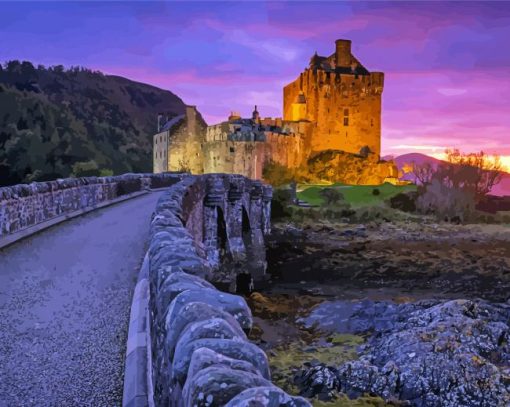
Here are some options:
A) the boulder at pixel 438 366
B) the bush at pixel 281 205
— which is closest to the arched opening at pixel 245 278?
the boulder at pixel 438 366

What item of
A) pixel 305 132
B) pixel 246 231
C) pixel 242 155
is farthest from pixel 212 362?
pixel 305 132

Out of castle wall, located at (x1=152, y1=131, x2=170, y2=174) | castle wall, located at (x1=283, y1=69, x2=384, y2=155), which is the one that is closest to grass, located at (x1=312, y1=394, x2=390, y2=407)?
castle wall, located at (x1=152, y1=131, x2=170, y2=174)

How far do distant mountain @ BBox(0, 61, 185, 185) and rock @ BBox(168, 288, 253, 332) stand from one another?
29254mm

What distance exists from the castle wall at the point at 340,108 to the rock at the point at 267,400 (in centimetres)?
7658

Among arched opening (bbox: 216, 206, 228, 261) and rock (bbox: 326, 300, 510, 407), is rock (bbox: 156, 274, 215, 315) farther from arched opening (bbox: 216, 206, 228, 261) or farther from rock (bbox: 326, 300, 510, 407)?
arched opening (bbox: 216, 206, 228, 261)

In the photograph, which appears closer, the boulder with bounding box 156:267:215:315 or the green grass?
the boulder with bounding box 156:267:215:315

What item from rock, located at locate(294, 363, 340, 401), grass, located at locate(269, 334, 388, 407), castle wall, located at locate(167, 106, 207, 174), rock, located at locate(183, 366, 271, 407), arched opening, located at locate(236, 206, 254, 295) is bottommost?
arched opening, located at locate(236, 206, 254, 295)

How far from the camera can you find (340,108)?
8125 cm

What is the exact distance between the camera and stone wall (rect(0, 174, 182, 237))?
40.6 feet

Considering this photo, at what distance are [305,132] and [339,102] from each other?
322 inches

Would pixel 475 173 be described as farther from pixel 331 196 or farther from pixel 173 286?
pixel 173 286

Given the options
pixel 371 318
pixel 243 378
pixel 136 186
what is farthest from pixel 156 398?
pixel 136 186

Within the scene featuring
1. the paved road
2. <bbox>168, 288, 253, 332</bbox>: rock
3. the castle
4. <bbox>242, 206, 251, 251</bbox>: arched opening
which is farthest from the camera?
the castle

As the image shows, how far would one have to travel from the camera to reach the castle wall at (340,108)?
79812 millimetres
